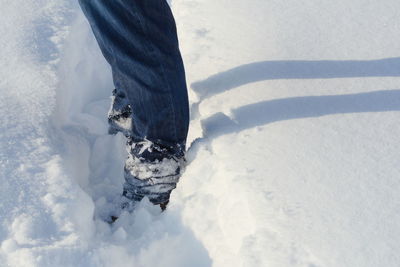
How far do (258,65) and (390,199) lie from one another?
60 centimetres

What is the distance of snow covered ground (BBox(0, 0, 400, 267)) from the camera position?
114 cm

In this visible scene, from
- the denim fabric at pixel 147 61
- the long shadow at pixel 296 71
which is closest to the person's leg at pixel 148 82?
the denim fabric at pixel 147 61

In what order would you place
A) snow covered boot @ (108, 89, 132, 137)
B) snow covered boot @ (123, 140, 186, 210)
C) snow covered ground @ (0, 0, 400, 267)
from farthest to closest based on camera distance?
1. snow covered boot @ (108, 89, 132, 137)
2. snow covered boot @ (123, 140, 186, 210)
3. snow covered ground @ (0, 0, 400, 267)

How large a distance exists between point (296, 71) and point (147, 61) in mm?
487

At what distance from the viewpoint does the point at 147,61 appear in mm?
1255

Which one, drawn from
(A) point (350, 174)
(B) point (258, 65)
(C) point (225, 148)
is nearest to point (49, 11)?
(B) point (258, 65)

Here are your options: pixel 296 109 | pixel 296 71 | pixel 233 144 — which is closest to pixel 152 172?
pixel 233 144

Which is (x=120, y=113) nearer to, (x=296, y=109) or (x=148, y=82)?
(x=148, y=82)

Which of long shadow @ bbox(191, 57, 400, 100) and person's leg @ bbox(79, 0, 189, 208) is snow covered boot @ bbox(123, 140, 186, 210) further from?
Answer: long shadow @ bbox(191, 57, 400, 100)

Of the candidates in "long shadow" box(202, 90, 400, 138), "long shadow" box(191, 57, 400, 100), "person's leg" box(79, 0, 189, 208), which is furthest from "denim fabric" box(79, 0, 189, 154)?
"long shadow" box(191, 57, 400, 100)

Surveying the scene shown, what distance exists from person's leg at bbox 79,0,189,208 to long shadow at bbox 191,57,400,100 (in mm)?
239

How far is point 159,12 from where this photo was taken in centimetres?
123

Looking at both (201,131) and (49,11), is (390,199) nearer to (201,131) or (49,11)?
(201,131)

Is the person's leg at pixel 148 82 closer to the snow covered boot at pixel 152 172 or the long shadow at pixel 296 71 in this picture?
the snow covered boot at pixel 152 172
